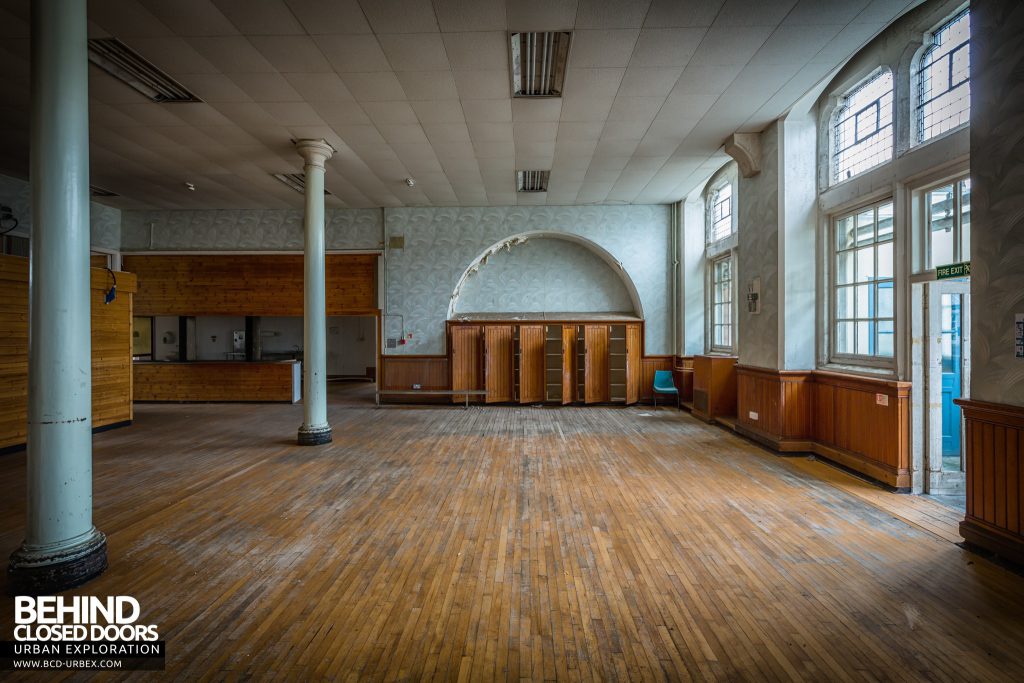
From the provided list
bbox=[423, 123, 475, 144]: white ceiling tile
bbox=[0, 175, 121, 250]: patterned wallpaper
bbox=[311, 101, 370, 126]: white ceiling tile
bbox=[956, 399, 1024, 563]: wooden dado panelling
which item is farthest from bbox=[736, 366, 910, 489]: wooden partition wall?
bbox=[0, 175, 121, 250]: patterned wallpaper

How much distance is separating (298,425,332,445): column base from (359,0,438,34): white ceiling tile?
4335 millimetres

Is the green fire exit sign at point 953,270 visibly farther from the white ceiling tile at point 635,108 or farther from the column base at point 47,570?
the column base at point 47,570

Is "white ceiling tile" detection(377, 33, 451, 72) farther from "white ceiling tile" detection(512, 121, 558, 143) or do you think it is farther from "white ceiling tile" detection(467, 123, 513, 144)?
"white ceiling tile" detection(512, 121, 558, 143)

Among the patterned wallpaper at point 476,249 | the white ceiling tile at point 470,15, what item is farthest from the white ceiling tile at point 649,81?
the patterned wallpaper at point 476,249

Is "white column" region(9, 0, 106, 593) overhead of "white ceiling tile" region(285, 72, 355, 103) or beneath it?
beneath

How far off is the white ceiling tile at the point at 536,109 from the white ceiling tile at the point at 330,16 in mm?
1762

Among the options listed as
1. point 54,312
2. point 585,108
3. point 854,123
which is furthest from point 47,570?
point 854,123

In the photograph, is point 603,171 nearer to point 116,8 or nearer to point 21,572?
point 116,8

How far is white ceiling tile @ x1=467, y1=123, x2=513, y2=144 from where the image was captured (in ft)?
18.8

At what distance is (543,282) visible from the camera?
10039mm

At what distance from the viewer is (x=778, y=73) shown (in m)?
4.60

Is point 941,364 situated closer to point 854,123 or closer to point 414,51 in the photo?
point 854,123

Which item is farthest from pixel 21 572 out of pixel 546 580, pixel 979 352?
pixel 979 352

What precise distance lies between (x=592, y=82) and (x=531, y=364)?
5.57m
